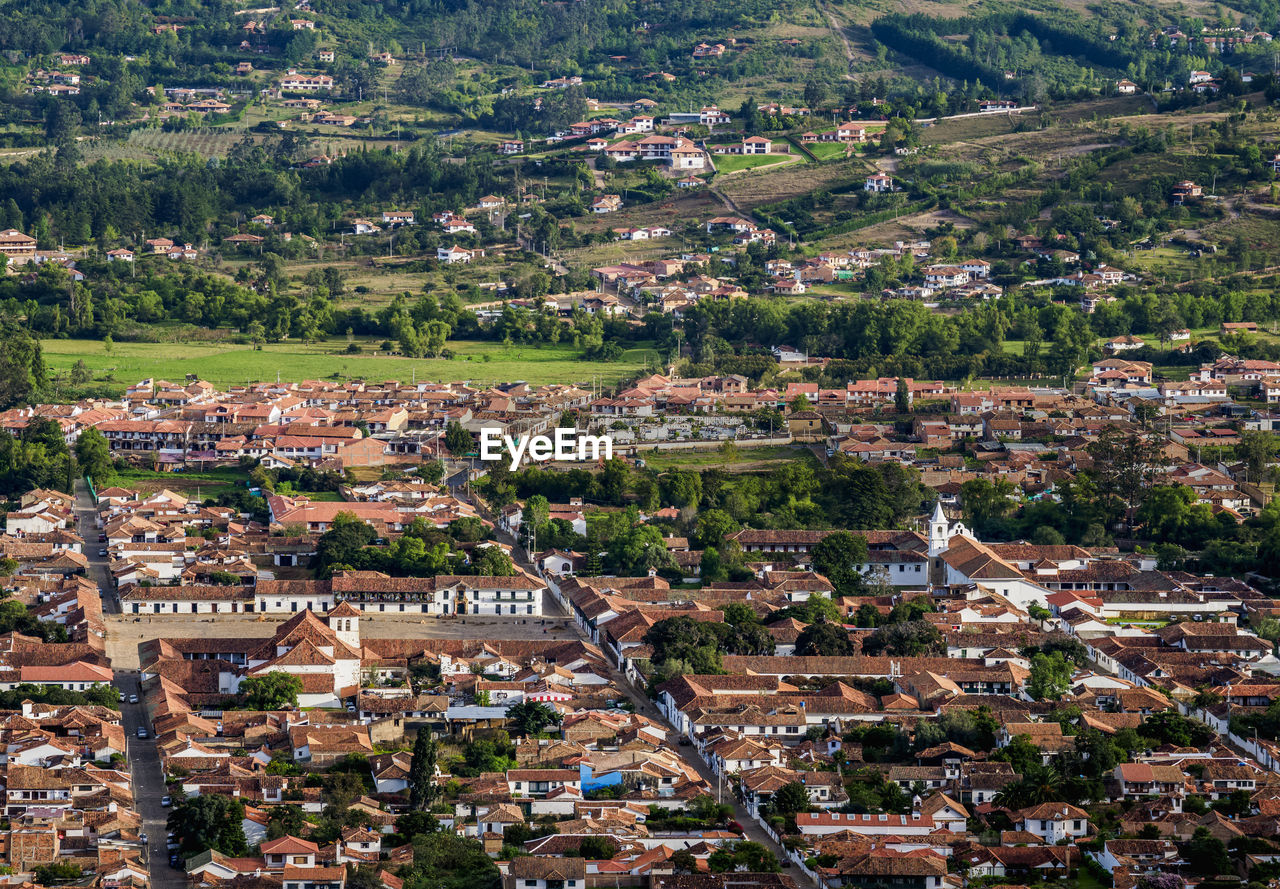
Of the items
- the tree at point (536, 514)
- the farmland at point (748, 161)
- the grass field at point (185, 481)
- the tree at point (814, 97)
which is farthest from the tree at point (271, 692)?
the tree at point (814, 97)

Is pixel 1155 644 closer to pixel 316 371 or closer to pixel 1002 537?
pixel 1002 537

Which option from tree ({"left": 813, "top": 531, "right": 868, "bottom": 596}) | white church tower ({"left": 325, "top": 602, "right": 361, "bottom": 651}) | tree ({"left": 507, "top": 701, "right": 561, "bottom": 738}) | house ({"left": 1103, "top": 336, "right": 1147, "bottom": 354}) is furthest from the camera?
house ({"left": 1103, "top": 336, "right": 1147, "bottom": 354})

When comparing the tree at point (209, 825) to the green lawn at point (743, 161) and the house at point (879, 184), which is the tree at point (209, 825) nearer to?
the house at point (879, 184)

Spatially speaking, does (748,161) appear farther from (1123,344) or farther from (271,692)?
(271,692)

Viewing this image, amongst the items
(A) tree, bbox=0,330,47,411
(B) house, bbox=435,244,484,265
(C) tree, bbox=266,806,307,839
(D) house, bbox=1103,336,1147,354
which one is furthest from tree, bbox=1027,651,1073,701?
(B) house, bbox=435,244,484,265

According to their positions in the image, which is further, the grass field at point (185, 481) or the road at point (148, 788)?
the grass field at point (185, 481)

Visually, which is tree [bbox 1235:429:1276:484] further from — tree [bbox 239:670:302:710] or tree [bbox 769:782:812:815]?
tree [bbox 239:670:302:710]
